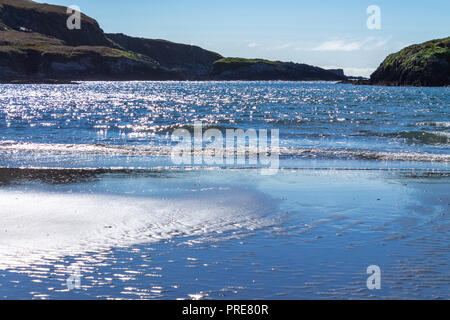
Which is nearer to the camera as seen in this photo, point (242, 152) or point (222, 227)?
point (222, 227)

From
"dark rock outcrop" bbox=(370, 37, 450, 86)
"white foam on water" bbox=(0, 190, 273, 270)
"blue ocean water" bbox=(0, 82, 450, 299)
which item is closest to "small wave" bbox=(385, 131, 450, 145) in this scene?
"blue ocean water" bbox=(0, 82, 450, 299)

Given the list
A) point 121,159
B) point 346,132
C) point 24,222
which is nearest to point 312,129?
point 346,132

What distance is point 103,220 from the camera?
1142 cm

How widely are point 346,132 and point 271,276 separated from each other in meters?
30.4

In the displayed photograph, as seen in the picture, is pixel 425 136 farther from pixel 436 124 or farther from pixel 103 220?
pixel 103 220

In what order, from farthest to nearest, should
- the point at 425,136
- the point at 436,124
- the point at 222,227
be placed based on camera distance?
the point at 436,124, the point at 425,136, the point at 222,227


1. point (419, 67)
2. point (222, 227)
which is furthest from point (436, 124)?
point (419, 67)

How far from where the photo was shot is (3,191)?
49.1ft

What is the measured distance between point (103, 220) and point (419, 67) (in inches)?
6761

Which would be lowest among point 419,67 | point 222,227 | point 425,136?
point 222,227

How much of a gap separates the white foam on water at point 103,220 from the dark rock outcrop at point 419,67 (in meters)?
162

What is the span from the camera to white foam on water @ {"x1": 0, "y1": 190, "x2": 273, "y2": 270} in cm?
937

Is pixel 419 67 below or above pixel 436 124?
above
